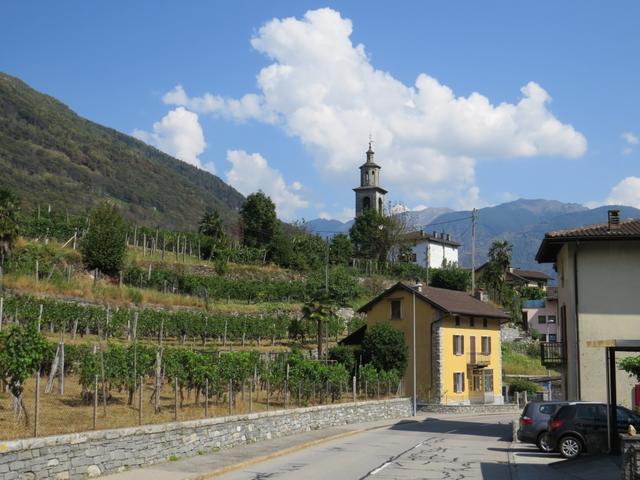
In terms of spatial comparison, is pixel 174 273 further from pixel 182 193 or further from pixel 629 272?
pixel 182 193

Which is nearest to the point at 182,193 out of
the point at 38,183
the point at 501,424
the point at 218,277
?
the point at 38,183

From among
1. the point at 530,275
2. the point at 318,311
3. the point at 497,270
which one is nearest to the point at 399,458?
the point at 318,311

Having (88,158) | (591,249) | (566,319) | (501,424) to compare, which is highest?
(88,158)

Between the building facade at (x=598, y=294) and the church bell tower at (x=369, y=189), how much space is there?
9212 cm

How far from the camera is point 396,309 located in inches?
2066

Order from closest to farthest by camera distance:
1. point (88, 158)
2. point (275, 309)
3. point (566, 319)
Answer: point (566, 319)
point (275, 309)
point (88, 158)

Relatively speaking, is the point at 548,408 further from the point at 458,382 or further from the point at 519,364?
the point at 519,364

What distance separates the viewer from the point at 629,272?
30.5m

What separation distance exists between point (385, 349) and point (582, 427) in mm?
25110

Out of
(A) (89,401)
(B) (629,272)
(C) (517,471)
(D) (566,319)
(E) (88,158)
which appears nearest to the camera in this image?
(C) (517,471)

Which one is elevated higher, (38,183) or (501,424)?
(38,183)

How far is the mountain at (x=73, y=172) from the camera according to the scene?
134250 millimetres

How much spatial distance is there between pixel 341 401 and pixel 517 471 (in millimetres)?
16617

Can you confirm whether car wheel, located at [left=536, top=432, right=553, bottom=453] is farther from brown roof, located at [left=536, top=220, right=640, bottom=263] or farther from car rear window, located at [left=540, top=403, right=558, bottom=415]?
brown roof, located at [left=536, top=220, right=640, bottom=263]
